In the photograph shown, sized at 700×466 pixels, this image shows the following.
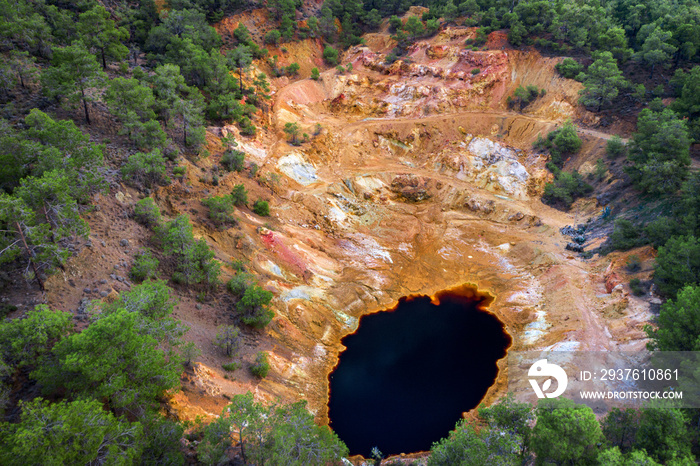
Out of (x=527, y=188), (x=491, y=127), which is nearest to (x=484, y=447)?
(x=527, y=188)

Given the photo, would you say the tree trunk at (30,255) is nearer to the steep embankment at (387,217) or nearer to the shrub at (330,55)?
the steep embankment at (387,217)

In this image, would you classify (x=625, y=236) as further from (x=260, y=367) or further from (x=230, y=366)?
(x=230, y=366)

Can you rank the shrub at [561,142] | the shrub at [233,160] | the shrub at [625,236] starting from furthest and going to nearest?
the shrub at [561,142] < the shrub at [233,160] < the shrub at [625,236]

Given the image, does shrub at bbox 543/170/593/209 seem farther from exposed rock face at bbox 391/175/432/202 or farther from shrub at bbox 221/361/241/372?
shrub at bbox 221/361/241/372

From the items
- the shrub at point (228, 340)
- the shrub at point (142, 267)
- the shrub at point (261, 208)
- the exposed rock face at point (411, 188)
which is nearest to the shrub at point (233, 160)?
the shrub at point (261, 208)

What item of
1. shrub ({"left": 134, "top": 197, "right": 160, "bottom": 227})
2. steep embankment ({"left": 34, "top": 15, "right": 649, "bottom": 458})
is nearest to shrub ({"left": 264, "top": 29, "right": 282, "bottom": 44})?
steep embankment ({"left": 34, "top": 15, "right": 649, "bottom": 458})
